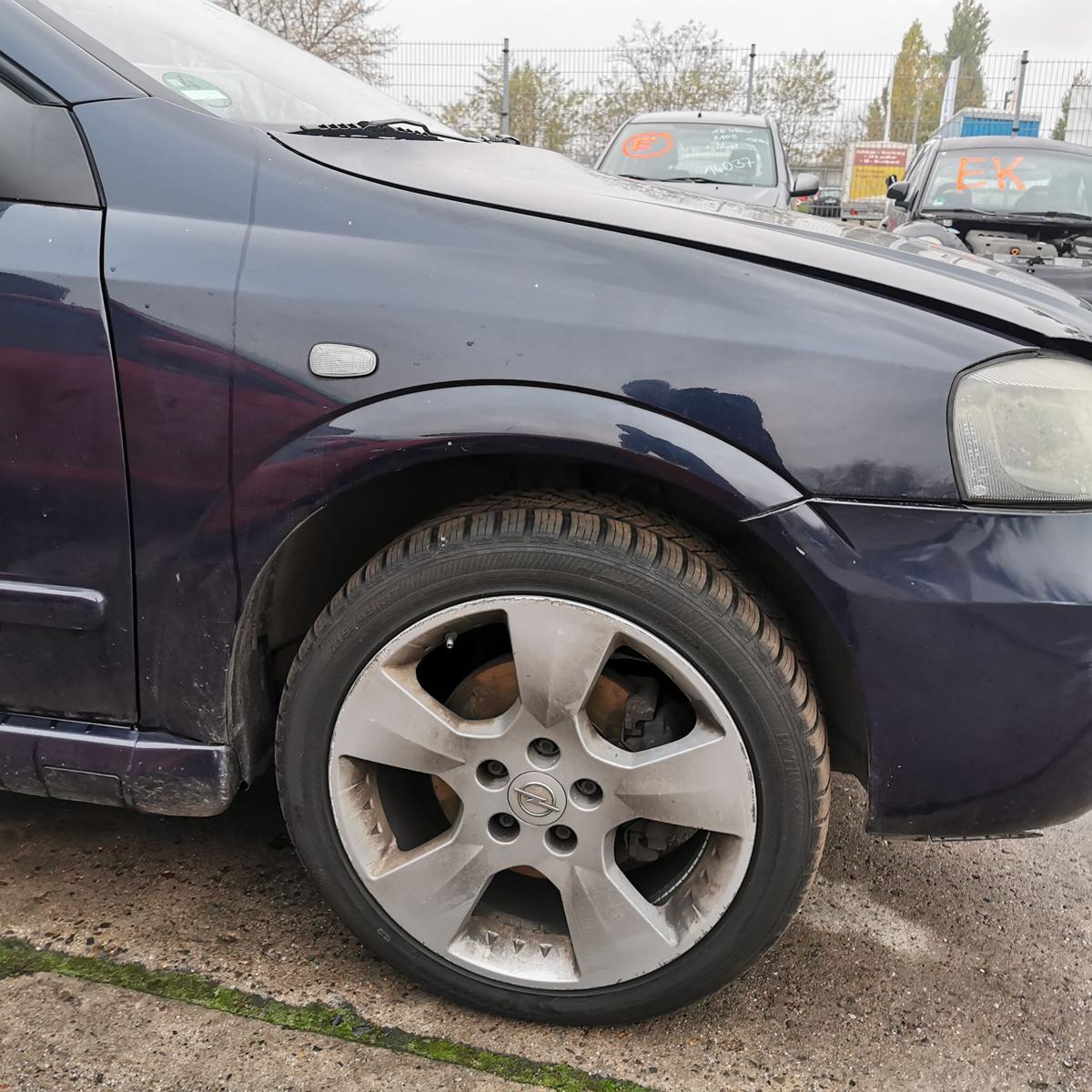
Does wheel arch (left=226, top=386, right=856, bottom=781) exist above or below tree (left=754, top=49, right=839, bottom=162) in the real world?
below

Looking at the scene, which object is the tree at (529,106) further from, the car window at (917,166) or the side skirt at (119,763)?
the side skirt at (119,763)

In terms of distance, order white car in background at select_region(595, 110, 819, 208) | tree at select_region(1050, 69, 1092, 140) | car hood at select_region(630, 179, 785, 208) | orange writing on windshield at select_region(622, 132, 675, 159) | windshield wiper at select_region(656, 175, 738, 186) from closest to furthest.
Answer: car hood at select_region(630, 179, 785, 208) → windshield wiper at select_region(656, 175, 738, 186) → white car in background at select_region(595, 110, 819, 208) → orange writing on windshield at select_region(622, 132, 675, 159) → tree at select_region(1050, 69, 1092, 140)

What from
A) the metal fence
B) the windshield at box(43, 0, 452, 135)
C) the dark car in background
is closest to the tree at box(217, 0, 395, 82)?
the metal fence

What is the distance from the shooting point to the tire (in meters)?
1.43

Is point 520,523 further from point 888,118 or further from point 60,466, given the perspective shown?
point 888,118

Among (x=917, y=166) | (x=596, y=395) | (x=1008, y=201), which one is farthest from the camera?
(x=917, y=166)

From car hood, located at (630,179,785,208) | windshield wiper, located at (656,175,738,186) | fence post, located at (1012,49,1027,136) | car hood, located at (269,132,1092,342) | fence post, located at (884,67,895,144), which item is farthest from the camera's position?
fence post, located at (884,67,895,144)

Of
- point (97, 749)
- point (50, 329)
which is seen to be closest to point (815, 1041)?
point (97, 749)

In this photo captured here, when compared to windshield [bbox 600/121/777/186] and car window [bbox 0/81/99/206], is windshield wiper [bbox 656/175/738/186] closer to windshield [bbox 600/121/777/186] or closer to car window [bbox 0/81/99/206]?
windshield [bbox 600/121/777/186]

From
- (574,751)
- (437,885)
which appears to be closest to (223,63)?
(574,751)

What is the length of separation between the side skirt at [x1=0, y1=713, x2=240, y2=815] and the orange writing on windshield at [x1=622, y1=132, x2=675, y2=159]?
7.94m

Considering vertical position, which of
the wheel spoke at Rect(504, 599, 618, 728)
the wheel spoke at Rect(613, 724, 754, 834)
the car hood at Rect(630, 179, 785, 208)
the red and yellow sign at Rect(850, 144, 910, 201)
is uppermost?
the red and yellow sign at Rect(850, 144, 910, 201)

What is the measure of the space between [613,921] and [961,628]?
0.70 meters

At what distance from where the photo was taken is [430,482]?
1616 mm
